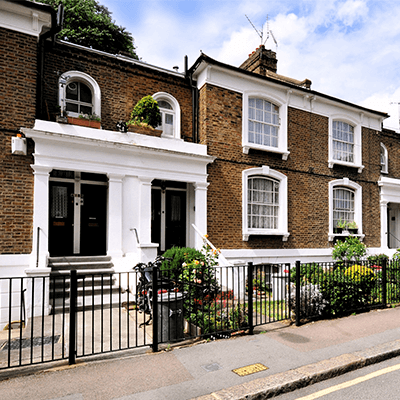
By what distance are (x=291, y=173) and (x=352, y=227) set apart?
13.8 ft

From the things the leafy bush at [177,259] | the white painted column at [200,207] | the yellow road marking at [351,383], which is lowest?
the yellow road marking at [351,383]

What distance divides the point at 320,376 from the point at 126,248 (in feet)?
21.6

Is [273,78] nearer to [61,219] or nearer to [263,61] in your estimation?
[263,61]

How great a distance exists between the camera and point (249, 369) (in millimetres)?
4641

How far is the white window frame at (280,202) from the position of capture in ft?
38.4

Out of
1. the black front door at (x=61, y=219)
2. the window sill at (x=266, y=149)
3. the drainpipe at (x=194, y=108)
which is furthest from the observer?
the window sill at (x=266, y=149)

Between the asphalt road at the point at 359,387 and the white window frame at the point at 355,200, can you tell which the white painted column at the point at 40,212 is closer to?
the asphalt road at the point at 359,387

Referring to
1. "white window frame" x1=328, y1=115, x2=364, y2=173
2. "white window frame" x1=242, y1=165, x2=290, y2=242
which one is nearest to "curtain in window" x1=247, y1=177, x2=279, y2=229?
"white window frame" x1=242, y1=165, x2=290, y2=242

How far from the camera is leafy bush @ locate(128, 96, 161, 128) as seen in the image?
10102 mm

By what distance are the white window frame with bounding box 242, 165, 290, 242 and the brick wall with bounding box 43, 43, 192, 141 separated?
2.67 meters

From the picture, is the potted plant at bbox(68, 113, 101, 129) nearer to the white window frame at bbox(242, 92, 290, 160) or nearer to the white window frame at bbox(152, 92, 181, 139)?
the white window frame at bbox(152, 92, 181, 139)

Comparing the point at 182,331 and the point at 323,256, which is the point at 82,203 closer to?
the point at 182,331

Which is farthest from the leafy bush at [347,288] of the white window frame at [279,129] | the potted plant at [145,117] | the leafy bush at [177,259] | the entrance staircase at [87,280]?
the potted plant at [145,117]

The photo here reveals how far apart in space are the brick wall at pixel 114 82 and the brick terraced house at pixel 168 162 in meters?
0.03
